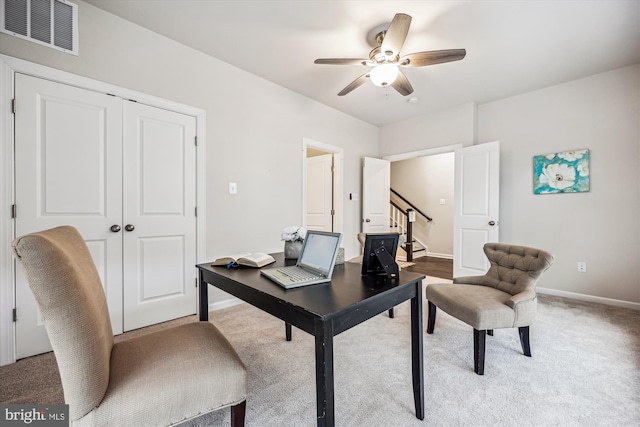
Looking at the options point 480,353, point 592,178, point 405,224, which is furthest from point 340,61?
point 405,224

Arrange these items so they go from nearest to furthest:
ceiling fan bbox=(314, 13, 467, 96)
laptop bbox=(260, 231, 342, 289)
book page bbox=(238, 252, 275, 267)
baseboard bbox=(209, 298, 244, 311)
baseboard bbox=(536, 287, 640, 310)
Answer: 1. laptop bbox=(260, 231, 342, 289)
2. book page bbox=(238, 252, 275, 267)
3. ceiling fan bbox=(314, 13, 467, 96)
4. baseboard bbox=(209, 298, 244, 311)
5. baseboard bbox=(536, 287, 640, 310)

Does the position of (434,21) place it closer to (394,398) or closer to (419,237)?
(394,398)

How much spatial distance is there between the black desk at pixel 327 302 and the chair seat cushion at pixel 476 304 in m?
0.66

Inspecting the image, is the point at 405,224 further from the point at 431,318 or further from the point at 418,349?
the point at 418,349

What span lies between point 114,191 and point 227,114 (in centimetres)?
131

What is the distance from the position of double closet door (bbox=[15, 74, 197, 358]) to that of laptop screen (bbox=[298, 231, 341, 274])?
66.2 inches

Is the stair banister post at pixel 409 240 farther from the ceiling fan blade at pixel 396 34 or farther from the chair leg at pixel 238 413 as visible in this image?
the chair leg at pixel 238 413

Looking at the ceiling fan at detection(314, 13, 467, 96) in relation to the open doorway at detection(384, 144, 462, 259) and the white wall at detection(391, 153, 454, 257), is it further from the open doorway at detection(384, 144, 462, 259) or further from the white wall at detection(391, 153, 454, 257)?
the white wall at detection(391, 153, 454, 257)

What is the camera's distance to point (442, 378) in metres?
1.66

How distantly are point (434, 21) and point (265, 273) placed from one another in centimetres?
236

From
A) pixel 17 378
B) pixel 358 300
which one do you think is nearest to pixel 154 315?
pixel 17 378

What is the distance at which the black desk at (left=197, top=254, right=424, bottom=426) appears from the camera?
884 millimetres

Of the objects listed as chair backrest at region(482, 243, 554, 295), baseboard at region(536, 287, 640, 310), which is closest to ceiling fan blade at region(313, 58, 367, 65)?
chair backrest at region(482, 243, 554, 295)

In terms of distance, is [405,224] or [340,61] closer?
[340,61]
